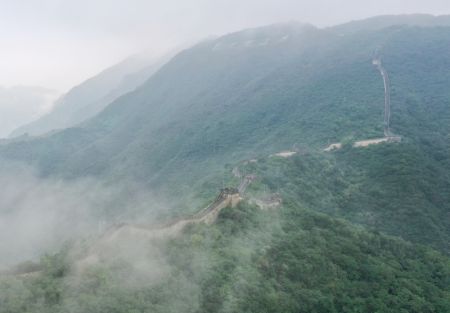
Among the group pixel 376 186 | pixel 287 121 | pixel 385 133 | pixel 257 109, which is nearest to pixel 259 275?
pixel 376 186

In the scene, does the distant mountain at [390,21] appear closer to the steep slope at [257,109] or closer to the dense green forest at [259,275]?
the steep slope at [257,109]

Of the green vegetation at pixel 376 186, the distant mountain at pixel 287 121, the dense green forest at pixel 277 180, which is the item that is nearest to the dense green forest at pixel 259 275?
the dense green forest at pixel 277 180

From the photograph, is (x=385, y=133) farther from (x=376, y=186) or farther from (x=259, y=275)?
(x=259, y=275)

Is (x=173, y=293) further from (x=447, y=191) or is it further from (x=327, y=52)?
(x=327, y=52)

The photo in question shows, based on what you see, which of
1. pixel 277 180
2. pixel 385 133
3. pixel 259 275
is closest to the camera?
pixel 259 275

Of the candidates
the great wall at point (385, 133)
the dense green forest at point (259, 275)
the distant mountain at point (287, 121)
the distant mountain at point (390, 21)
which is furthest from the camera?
the distant mountain at point (390, 21)

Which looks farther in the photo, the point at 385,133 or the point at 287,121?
the point at 287,121

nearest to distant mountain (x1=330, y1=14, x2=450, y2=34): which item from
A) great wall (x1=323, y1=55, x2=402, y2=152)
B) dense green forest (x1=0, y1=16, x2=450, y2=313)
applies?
dense green forest (x1=0, y1=16, x2=450, y2=313)

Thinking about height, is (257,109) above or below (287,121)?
below

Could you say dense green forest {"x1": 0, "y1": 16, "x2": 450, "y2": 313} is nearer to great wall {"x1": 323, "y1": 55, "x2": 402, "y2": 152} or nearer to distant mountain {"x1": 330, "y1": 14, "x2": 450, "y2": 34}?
great wall {"x1": 323, "y1": 55, "x2": 402, "y2": 152}
